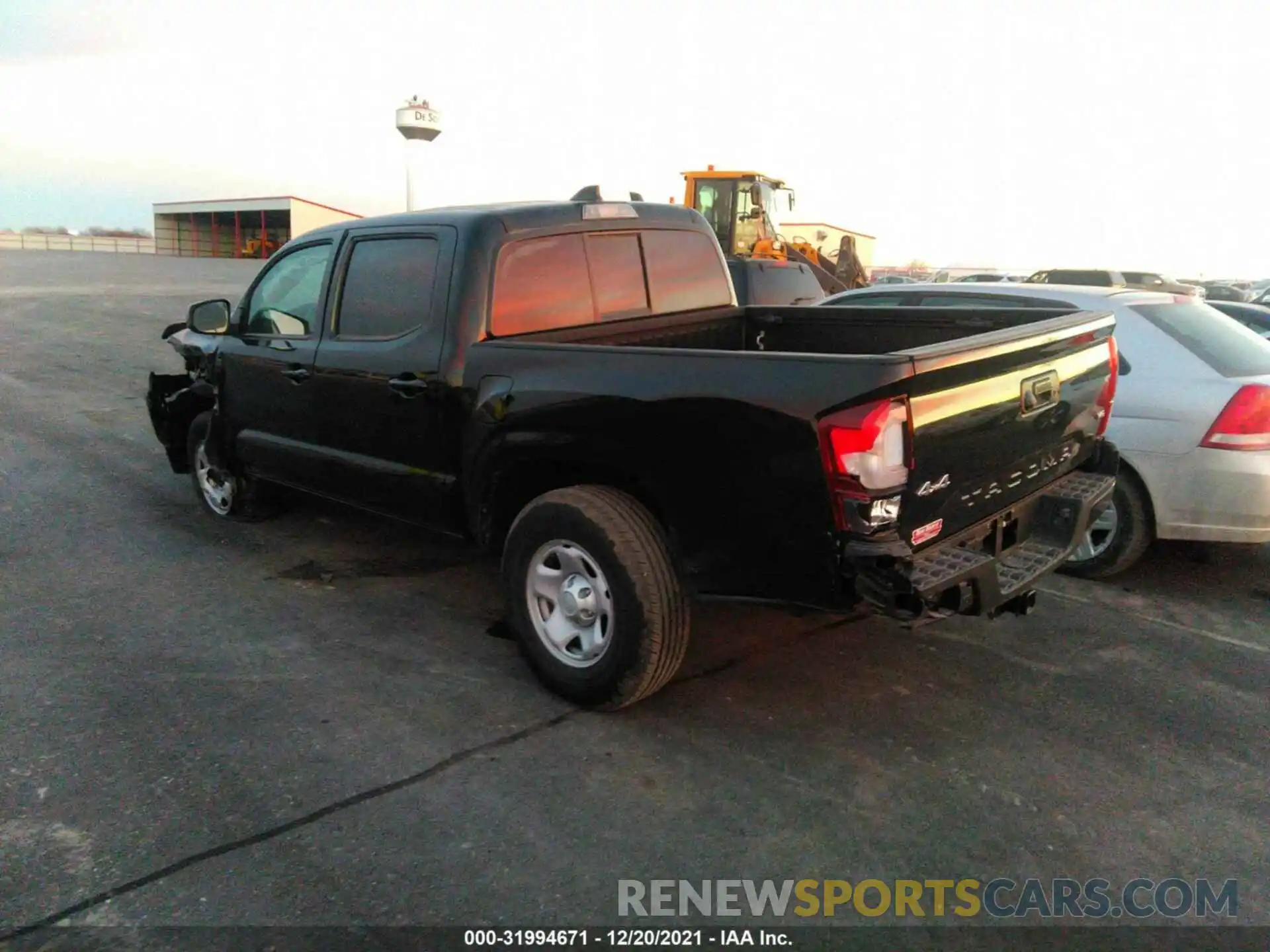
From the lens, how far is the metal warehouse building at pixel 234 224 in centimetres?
5506

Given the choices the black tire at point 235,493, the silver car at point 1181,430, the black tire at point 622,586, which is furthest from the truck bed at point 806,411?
the black tire at point 235,493

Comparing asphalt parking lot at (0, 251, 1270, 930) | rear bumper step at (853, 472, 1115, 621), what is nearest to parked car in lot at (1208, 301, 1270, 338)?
asphalt parking lot at (0, 251, 1270, 930)

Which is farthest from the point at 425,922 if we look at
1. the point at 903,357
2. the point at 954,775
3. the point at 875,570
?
the point at 903,357

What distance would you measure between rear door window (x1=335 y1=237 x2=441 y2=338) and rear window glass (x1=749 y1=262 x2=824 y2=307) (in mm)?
10797

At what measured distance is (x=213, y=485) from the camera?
6.10 metres

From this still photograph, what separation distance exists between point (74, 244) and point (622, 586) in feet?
238

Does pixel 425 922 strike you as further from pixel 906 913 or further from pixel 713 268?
pixel 713 268

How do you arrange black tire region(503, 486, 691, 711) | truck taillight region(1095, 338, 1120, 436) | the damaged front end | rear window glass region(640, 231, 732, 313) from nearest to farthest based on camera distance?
black tire region(503, 486, 691, 711) < truck taillight region(1095, 338, 1120, 436) < rear window glass region(640, 231, 732, 313) < the damaged front end

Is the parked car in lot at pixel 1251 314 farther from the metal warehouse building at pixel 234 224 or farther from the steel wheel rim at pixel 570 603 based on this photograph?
the metal warehouse building at pixel 234 224

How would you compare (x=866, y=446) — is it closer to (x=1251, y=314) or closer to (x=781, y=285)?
(x=1251, y=314)

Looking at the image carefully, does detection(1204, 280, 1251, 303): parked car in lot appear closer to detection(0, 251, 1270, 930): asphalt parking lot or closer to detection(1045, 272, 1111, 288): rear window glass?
detection(1045, 272, 1111, 288): rear window glass

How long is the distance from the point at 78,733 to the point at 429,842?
59.6 inches

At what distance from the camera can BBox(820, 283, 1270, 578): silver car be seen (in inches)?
188

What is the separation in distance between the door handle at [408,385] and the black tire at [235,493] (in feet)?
6.68
